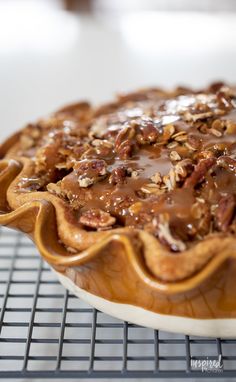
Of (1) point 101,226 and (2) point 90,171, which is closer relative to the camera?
(1) point 101,226

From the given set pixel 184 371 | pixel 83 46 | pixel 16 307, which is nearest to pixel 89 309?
pixel 16 307

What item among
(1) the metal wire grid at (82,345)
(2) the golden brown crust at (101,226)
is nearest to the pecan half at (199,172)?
(2) the golden brown crust at (101,226)

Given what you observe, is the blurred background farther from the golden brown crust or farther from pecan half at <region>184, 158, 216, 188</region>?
pecan half at <region>184, 158, 216, 188</region>

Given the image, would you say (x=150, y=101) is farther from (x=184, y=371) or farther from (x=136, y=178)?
(x=184, y=371)

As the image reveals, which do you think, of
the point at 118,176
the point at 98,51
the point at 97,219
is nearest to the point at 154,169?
the point at 118,176

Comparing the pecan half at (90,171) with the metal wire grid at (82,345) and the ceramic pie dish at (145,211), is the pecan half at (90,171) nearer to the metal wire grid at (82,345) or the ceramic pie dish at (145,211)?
the ceramic pie dish at (145,211)

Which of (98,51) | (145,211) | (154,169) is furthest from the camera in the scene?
(98,51)

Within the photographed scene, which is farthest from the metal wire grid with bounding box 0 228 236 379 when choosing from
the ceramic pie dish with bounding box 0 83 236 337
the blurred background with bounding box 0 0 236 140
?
the blurred background with bounding box 0 0 236 140

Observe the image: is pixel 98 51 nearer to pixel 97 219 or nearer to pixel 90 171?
pixel 90 171
